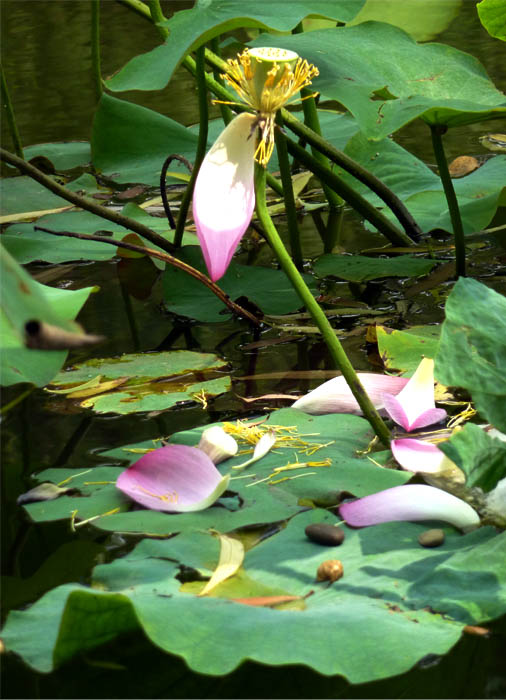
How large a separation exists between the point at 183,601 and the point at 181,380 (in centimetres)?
43

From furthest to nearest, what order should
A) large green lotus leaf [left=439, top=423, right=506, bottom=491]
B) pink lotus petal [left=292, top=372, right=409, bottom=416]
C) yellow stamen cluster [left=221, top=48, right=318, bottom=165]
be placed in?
1. pink lotus petal [left=292, top=372, right=409, bottom=416]
2. yellow stamen cluster [left=221, top=48, right=318, bottom=165]
3. large green lotus leaf [left=439, top=423, right=506, bottom=491]

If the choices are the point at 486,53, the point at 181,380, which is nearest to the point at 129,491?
the point at 181,380

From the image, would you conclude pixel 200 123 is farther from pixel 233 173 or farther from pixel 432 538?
pixel 432 538

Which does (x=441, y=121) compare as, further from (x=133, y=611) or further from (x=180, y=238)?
(x=133, y=611)

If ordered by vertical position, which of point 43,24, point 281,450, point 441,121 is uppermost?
point 441,121

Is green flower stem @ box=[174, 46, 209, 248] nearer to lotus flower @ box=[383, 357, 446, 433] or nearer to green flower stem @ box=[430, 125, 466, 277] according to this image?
green flower stem @ box=[430, 125, 466, 277]

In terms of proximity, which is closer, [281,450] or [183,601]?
[183,601]

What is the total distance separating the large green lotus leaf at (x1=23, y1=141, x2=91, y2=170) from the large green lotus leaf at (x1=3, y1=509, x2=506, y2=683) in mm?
1250

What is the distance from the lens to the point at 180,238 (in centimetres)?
123

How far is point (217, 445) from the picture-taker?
0.77m

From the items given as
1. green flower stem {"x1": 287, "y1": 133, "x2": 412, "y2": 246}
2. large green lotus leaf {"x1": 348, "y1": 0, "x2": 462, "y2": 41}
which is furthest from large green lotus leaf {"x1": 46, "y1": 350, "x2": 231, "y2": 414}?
large green lotus leaf {"x1": 348, "y1": 0, "x2": 462, "y2": 41}

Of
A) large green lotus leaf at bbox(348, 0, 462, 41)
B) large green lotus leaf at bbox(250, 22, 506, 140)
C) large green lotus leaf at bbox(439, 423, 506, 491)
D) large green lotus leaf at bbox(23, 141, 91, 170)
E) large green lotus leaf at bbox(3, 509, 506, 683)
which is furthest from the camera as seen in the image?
large green lotus leaf at bbox(348, 0, 462, 41)

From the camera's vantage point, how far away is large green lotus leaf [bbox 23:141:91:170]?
1.78 meters

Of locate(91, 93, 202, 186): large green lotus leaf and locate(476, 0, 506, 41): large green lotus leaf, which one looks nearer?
locate(476, 0, 506, 41): large green lotus leaf
